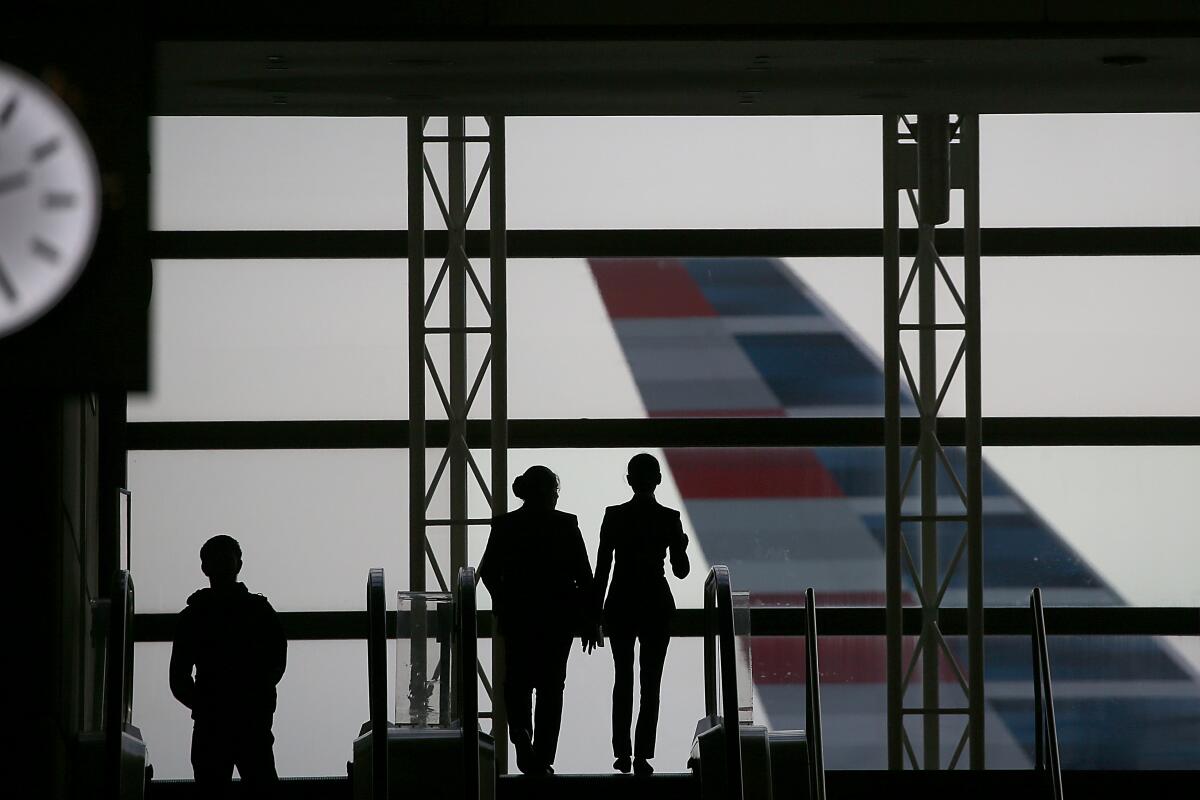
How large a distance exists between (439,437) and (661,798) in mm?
6041

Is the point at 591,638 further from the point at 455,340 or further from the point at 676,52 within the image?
the point at 455,340

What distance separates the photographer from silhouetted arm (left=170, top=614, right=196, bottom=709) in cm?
656

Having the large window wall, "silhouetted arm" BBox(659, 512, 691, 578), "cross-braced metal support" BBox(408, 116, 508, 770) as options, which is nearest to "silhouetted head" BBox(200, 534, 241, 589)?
"silhouetted arm" BBox(659, 512, 691, 578)

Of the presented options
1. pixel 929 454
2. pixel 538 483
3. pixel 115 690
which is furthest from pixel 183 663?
pixel 929 454

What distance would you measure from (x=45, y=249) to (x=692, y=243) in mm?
9350

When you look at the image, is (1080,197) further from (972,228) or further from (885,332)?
(885,332)

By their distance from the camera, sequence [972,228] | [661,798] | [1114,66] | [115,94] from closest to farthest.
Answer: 1. [115,94]
2. [661,798]
3. [1114,66]
4. [972,228]

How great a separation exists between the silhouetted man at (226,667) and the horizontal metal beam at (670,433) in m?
5.56

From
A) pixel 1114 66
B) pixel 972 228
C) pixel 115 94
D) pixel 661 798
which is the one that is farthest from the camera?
pixel 972 228

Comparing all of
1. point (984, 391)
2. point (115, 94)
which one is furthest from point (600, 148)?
point (115, 94)

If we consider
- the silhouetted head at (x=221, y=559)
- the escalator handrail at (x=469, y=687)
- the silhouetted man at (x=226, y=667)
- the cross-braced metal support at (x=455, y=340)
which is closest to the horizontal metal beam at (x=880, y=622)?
the cross-braced metal support at (x=455, y=340)

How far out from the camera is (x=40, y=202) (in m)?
3.33

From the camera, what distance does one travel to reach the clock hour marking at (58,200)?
334 centimetres

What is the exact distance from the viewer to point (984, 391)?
1251cm
